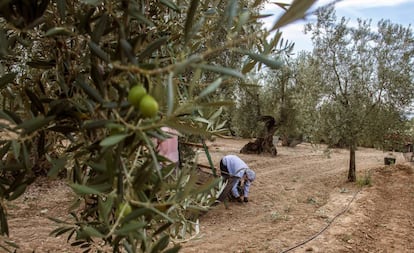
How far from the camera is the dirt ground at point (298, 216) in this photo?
16.4 feet

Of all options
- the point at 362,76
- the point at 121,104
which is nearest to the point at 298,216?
the point at 362,76

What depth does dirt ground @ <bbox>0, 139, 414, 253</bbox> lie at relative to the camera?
16.4ft

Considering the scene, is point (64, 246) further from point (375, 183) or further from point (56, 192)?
point (375, 183)

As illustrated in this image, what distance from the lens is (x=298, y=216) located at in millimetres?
6547

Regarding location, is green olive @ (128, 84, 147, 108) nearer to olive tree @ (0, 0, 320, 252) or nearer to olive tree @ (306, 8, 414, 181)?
olive tree @ (0, 0, 320, 252)

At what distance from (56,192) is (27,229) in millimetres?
2437

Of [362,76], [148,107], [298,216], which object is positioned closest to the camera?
[148,107]

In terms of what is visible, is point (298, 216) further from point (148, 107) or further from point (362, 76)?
point (148, 107)

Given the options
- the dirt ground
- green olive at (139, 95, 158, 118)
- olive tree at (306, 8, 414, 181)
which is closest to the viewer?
green olive at (139, 95, 158, 118)

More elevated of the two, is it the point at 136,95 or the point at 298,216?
the point at 136,95

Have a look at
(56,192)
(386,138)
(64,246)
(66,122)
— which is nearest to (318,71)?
(386,138)

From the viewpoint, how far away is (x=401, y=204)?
A: 24.4ft

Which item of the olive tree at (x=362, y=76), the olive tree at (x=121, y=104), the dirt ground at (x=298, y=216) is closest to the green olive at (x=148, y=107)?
the olive tree at (x=121, y=104)

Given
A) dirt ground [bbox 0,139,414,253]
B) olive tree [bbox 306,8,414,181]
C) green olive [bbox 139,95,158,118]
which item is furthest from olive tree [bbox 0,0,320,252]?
olive tree [bbox 306,8,414,181]
